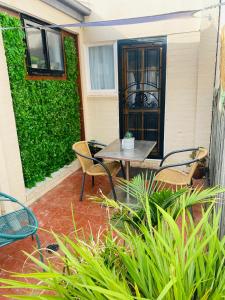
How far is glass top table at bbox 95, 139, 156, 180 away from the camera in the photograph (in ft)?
10.7

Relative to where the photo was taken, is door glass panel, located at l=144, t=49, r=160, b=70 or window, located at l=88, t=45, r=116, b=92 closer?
door glass panel, located at l=144, t=49, r=160, b=70

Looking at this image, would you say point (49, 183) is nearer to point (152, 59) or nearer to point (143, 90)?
point (143, 90)

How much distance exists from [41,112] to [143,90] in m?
2.11

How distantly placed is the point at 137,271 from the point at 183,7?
4542mm

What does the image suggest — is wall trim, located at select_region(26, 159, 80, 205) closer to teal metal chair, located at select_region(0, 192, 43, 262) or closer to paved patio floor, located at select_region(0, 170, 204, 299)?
paved patio floor, located at select_region(0, 170, 204, 299)

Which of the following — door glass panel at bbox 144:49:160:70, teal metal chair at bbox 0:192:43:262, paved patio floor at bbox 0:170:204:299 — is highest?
door glass panel at bbox 144:49:160:70

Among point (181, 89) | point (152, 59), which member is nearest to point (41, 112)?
point (152, 59)

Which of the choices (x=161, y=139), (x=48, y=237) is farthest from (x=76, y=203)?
(x=161, y=139)

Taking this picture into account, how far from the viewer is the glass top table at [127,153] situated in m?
3.26

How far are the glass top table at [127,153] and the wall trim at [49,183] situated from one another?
3.88ft

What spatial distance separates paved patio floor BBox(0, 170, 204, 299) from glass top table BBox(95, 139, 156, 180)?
767mm

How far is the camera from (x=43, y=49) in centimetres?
389

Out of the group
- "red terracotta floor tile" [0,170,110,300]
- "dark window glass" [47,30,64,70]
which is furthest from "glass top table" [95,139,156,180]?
"dark window glass" [47,30,64,70]

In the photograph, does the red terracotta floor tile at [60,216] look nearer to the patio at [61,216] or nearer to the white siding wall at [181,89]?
the patio at [61,216]
